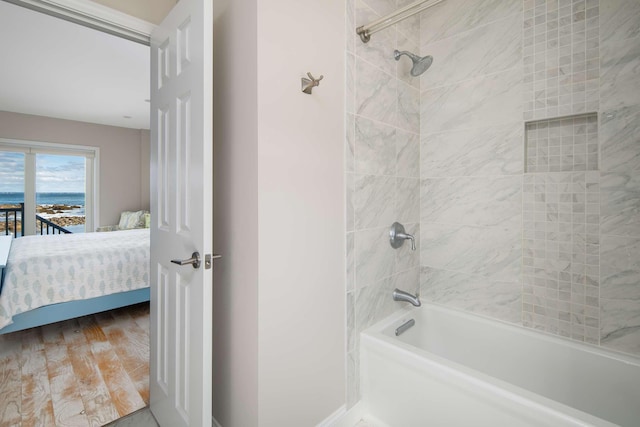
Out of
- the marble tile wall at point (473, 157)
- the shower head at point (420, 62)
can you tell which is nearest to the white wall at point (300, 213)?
the shower head at point (420, 62)

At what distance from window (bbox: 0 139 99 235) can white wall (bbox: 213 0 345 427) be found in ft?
16.8

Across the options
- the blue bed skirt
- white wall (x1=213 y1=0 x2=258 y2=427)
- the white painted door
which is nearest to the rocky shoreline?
the blue bed skirt

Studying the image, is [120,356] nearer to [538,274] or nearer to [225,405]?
[225,405]

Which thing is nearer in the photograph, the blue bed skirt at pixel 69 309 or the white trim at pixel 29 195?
the blue bed skirt at pixel 69 309

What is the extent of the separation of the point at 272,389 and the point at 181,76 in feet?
4.46

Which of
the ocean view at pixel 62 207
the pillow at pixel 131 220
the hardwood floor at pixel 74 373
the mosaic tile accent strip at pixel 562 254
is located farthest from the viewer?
the pillow at pixel 131 220

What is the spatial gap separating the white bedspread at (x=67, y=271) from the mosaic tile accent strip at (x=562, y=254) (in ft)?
10.5

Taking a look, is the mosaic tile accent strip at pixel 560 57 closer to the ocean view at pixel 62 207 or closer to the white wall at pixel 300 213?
the white wall at pixel 300 213

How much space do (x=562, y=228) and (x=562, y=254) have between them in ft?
0.44

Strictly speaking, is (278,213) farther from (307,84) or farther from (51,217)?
(51,217)

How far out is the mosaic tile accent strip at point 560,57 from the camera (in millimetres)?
1490

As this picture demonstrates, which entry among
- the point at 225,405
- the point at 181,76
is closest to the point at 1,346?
the point at 225,405

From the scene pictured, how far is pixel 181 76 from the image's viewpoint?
4.31 ft

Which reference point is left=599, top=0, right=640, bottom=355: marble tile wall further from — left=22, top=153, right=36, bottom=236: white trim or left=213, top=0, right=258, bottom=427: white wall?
left=22, top=153, right=36, bottom=236: white trim
